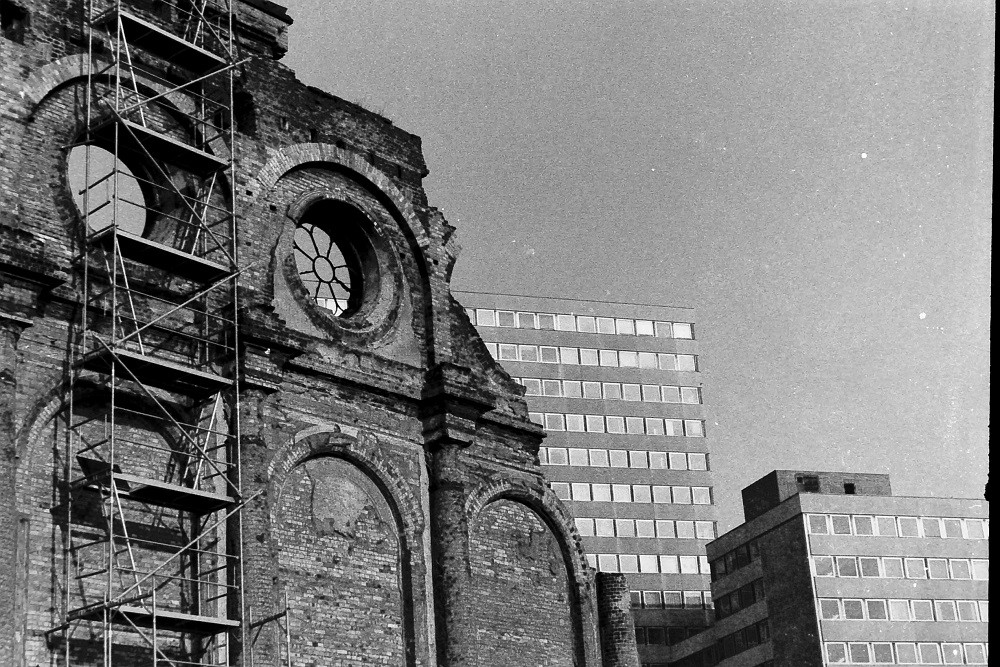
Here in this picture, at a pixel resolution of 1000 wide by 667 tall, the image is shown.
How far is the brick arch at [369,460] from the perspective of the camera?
22172mm

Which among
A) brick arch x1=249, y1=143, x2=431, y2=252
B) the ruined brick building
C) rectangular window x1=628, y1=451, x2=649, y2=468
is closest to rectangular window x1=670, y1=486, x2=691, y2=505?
rectangular window x1=628, y1=451, x2=649, y2=468

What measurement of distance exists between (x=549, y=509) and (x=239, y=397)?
21.9 ft

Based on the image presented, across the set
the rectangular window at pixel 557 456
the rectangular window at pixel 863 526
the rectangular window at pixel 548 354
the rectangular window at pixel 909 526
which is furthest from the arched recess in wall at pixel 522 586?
the rectangular window at pixel 548 354

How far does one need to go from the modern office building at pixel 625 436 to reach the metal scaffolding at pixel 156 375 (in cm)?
4813

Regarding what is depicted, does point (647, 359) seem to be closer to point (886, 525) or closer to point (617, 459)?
point (617, 459)

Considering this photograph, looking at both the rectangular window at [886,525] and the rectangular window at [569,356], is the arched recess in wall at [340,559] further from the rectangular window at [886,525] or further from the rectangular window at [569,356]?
the rectangular window at [569,356]

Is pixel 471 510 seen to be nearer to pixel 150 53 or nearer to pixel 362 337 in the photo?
pixel 362 337

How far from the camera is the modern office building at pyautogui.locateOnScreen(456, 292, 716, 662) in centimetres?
7056

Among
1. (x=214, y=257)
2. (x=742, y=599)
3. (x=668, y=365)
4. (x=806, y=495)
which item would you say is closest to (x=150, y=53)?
(x=214, y=257)

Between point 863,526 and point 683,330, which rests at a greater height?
point 683,330

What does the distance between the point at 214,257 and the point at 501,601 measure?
719 cm

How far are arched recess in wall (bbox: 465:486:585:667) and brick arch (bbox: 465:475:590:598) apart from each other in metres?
0.02

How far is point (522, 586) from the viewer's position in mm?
24609

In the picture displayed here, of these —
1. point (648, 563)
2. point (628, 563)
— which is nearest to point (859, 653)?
point (648, 563)
